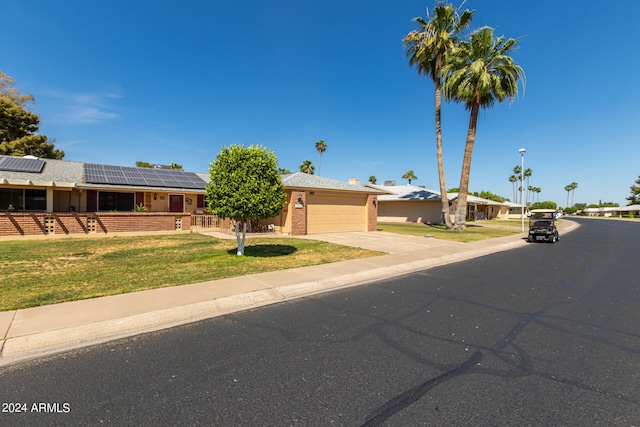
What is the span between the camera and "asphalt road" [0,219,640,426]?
276 centimetres

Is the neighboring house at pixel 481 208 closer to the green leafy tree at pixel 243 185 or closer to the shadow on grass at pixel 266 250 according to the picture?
the shadow on grass at pixel 266 250

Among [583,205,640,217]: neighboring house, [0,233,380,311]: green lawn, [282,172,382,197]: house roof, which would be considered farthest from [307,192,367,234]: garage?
[583,205,640,217]: neighboring house

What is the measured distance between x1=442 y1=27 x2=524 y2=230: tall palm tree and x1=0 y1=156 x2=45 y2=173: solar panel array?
28501 mm

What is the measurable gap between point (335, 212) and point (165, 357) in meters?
17.4

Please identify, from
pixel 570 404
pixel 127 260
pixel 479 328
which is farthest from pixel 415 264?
pixel 127 260

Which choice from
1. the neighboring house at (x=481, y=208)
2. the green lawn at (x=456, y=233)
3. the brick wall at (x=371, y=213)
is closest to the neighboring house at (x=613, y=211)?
the neighboring house at (x=481, y=208)

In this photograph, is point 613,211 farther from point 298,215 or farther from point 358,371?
point 358,371

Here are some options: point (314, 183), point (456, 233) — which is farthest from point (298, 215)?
point (456, 233)

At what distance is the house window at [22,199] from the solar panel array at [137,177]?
96.3 inches

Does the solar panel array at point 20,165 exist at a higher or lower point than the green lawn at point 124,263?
higher

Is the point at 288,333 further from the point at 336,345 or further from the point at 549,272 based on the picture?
the point at 549,272

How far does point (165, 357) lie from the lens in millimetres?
3803

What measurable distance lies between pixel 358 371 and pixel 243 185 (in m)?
7.33

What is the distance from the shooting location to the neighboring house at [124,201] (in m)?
16.0
